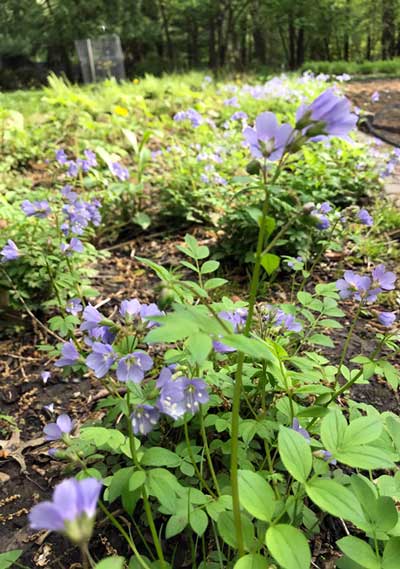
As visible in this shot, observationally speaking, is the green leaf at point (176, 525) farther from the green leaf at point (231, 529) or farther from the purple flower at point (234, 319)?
the purple flower at point (234, 319)

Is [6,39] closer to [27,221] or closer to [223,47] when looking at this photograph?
[223,47]

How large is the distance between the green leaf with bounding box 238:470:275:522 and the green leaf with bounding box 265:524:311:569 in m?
0.03

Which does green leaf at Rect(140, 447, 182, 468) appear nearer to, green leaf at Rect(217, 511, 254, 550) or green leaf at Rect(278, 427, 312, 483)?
green leaf at Rect(217, 511, 254, 550)

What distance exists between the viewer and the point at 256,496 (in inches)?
33.4

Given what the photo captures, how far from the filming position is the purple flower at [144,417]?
3.29ft

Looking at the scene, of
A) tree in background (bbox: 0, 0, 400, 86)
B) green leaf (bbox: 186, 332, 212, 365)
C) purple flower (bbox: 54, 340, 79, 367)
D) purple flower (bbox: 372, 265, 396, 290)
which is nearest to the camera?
green leaf (bbox: 186, 332, 212, 365)

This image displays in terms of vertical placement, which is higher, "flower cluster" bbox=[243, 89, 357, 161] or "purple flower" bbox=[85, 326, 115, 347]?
"flower cluster" bbox=[243, 89, 357, 161]

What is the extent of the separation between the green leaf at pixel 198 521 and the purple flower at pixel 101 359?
1.24 ft

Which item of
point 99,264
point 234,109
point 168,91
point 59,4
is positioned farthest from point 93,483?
point 59,4

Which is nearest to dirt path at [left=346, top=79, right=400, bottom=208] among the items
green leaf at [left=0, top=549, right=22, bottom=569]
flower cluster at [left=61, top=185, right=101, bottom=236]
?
flower cluster at [left=61, top=185, right=101, bottom=236]

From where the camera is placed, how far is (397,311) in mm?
2393

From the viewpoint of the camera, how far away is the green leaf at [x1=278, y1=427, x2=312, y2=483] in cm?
83

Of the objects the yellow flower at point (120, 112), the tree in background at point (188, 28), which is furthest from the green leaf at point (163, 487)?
the tree in background at point (188, 28)

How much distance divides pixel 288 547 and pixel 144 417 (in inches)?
15.2
